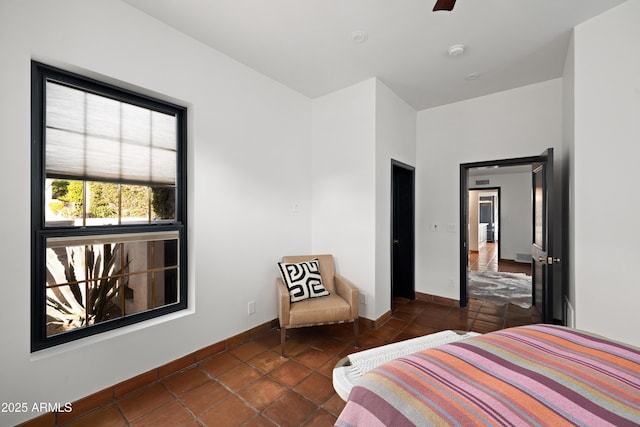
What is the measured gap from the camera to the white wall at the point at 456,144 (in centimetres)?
321

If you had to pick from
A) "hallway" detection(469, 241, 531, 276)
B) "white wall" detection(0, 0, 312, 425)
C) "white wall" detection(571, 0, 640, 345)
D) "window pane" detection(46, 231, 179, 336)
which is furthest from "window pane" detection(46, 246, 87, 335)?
"hallway" detection(469, 241, 531, 276)

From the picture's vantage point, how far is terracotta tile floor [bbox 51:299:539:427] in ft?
5.62

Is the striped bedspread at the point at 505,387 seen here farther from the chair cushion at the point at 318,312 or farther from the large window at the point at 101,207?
the large window at the point at 101,207

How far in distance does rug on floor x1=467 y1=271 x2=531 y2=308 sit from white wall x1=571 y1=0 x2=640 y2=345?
75.1 inches

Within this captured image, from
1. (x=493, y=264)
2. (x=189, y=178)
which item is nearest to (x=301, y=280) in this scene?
(x=189, y=178)

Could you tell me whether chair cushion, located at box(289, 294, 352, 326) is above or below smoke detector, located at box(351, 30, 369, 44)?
below

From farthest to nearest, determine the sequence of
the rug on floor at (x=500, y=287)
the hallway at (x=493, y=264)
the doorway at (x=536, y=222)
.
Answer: the hallway at (x=493, y=264)
the rug on floor at (x=500, y=287)
the doorway at (x=536, y=222)

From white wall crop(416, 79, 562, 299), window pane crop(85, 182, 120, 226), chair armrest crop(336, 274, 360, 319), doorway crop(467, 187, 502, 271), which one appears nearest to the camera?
window pane crop(85, 182, 120, 226)

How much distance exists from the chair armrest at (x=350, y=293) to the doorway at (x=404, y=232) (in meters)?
1.28

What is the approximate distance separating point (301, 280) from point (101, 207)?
1845 millimetres

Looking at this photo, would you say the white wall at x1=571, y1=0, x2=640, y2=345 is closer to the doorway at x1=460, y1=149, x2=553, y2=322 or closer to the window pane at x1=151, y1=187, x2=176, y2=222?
the doorway at x1=460, y1=149, x2=553, y2=322

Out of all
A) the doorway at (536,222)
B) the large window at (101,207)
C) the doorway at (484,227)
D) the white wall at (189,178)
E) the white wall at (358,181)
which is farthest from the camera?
the doorway at (484,227)

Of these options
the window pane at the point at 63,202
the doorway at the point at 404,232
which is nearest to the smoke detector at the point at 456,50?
the doorway at the point at 404,232

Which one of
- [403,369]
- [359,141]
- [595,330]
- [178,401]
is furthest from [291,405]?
[359,141]
